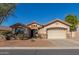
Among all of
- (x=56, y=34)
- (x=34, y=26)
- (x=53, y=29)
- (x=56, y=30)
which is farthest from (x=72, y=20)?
(x=34, y=26)

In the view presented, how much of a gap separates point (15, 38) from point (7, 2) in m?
6.49

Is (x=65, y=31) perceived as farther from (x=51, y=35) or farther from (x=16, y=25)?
(x=16, y=25)

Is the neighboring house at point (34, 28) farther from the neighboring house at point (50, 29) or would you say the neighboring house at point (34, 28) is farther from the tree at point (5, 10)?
the tree at point (5, 10)

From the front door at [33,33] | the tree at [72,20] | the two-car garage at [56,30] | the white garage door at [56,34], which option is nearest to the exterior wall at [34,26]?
the front door at [33,33]

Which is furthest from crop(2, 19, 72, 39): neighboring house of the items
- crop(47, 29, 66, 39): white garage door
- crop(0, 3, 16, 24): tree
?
crop(0, 3, 16, 24): tree

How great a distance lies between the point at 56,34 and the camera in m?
37.7

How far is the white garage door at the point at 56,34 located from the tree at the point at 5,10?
7109 mm

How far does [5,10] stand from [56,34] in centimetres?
880

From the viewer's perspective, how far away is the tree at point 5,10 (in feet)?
108

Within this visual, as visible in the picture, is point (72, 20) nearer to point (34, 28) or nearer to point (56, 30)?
point (56, 30)

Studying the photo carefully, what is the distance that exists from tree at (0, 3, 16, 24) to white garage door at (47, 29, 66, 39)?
7109 millimetres

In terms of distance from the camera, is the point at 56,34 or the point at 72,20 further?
the point at 72,20

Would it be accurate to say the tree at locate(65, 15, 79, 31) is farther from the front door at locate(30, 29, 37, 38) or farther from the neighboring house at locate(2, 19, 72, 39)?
the front door at locate(30, 29, 37, 38)
